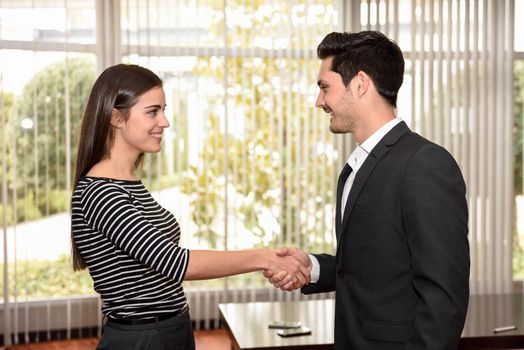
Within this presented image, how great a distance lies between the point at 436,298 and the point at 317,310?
162 centimetres

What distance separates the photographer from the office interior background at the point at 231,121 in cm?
476

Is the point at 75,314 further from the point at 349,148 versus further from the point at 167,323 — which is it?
the point at 167,323

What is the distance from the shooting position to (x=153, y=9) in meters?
Result: 4.95

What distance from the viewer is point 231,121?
16.7 feet

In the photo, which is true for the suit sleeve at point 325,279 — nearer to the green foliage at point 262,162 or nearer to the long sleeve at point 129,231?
the long sleeve at point 129,231

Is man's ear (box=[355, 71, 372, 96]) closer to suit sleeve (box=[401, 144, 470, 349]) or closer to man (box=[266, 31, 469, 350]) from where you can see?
man (box=[266, 31, 469, 350])

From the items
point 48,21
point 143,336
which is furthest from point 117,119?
point 48,21

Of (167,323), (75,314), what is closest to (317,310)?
(167,323)

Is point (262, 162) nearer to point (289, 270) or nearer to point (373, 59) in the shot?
point (289, 270)

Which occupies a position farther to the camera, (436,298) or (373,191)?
(373,191)

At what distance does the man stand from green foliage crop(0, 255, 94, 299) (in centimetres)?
334

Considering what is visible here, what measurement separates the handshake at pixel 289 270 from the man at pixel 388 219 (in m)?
0.39

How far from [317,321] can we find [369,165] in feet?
4.29

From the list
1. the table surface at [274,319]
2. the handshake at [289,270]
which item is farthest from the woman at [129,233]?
the table surface at [274,319]
